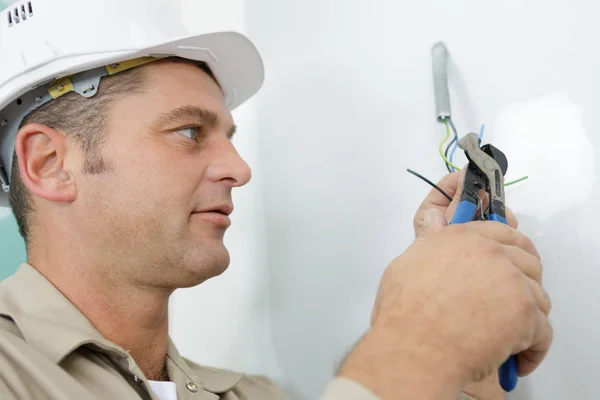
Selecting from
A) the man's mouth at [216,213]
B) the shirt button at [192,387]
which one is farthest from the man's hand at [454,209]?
the shirt button at [192,387]

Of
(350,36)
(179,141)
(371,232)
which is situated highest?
(350,36)

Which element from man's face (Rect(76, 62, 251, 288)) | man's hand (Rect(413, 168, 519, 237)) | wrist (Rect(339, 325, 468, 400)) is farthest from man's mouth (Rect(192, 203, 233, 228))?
wrist (Rect(339, 325, 468, 400))

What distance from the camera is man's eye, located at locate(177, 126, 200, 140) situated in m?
0.92

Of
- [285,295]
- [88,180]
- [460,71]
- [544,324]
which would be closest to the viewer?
[544,324]

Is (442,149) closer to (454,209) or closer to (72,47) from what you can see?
(454,209)

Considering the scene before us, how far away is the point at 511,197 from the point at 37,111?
3.03 ft

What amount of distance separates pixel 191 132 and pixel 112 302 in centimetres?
35

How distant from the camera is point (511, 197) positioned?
2.98 feet

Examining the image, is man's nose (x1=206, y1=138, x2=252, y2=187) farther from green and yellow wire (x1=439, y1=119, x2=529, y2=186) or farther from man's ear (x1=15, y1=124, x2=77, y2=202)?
green and yellow wire (x1=439, y1=119, x2=529, y2=186)

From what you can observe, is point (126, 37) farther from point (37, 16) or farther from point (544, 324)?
point (544, 324)

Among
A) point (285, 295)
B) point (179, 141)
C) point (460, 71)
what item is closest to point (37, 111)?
point (179, 141)

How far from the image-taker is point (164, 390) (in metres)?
0.87

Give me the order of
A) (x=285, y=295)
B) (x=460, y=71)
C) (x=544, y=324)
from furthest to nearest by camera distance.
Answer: (x=285, y=295), (x=460, y=71), (x=544, y=324)

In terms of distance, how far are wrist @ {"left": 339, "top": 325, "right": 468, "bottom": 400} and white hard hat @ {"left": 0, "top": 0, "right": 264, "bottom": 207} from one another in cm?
66
